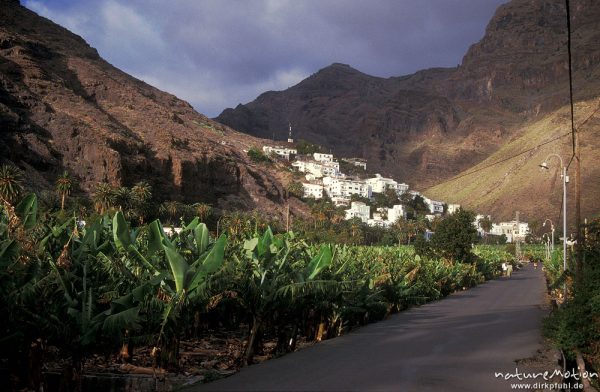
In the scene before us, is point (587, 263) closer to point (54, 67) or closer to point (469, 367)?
point (469, 367)

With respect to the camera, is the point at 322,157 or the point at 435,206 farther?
the point at 322,157

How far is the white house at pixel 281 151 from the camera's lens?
6590 inches

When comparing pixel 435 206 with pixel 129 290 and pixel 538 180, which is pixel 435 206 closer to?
pixel 538 180

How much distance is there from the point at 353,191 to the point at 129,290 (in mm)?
150192

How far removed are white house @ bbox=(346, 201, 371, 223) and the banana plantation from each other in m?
121

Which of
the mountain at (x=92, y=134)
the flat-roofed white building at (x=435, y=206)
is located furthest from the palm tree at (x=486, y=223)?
the mountain at (x=92, y=134)

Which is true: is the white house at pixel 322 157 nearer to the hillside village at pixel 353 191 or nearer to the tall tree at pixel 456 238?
the hillside village at pixel 353 191

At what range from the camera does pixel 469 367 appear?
29.3 ft

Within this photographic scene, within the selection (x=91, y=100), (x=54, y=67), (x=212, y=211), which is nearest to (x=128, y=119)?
(x=91, y=100)

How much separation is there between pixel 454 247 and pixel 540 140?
353ft

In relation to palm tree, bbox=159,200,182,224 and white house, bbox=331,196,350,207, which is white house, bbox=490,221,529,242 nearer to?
white house, bbox=331,196,350,207

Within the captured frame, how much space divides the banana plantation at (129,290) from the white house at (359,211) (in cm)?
12136

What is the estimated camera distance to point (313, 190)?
141375 millimetres

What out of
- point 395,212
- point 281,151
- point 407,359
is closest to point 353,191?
point 395,212
